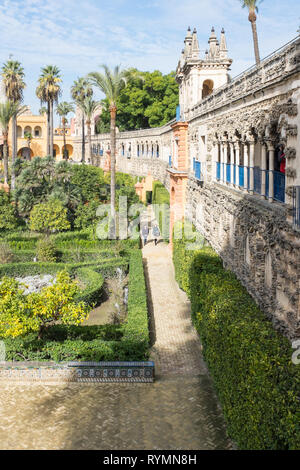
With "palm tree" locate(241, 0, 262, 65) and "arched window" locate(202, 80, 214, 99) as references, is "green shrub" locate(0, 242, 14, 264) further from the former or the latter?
"palm tree" locate(241, 0, 262, 65)

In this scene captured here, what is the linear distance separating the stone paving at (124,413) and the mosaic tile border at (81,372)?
25cm

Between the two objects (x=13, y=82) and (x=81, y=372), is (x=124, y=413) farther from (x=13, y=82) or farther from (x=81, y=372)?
(x=13, y=82)

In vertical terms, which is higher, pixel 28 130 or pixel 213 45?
pixel 28 130

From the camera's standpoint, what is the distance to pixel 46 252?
27.5 meters

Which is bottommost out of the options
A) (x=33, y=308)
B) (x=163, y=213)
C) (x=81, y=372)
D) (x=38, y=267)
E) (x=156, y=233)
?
(x=81, y=372)

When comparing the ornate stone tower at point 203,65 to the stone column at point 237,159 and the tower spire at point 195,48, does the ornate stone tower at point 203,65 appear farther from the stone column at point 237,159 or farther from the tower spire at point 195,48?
the stone column at point 237,159

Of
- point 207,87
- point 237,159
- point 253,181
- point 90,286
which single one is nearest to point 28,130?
point 207,87

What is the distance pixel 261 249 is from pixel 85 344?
6245mm

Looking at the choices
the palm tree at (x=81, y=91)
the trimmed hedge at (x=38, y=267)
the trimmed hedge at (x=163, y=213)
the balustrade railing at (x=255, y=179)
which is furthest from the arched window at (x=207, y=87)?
the palm tree at (x=81, y=91)

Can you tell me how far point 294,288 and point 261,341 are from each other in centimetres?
144

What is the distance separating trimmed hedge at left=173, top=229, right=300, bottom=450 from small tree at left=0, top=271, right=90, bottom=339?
14.4 feet

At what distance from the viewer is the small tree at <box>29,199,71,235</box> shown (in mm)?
32094

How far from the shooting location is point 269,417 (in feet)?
28.7

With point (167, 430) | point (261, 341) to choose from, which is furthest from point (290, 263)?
point (167, 430)
